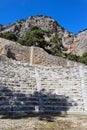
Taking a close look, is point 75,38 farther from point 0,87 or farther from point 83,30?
point 0,87

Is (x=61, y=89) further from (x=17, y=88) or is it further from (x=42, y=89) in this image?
(x=17, y=88)

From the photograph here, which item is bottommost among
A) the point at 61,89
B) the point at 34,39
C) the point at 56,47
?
the point at 61,89

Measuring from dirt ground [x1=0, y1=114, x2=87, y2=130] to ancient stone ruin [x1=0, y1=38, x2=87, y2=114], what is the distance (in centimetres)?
112

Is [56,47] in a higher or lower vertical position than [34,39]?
higher

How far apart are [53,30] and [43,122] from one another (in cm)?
5567

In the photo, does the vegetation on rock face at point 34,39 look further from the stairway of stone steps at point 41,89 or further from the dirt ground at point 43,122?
the dirt ground at point 43,122

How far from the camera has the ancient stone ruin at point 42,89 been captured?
40.8ft

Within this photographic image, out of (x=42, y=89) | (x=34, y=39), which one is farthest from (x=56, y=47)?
(x=42, y=89)

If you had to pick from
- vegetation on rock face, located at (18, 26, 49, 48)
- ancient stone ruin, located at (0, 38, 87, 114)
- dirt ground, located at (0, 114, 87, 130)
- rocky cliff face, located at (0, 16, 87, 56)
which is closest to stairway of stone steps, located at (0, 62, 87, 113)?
ancient stone ruin, located at (0, 38, 87, 114)

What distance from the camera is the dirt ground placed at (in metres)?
9.27

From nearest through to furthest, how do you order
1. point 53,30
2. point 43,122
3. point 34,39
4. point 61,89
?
point 43,122
point 61,89
point 34,39
point 53,30

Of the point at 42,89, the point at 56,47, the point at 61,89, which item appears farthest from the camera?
the point at 56,47

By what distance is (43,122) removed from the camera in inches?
389

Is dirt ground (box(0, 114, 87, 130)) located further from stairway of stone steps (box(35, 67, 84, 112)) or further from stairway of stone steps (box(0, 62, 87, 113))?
stairway of stone steps (box(35, 67, 84, 112))
